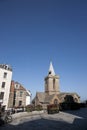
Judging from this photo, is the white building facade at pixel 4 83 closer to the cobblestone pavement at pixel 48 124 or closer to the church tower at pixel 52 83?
the cobblestone pavement at pixel 48 124

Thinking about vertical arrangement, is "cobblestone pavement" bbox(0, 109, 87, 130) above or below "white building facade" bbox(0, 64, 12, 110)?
below

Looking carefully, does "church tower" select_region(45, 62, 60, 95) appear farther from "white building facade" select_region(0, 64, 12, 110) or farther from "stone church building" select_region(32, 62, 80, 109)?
"white building facade" select_region(0, 64, 12, 110)

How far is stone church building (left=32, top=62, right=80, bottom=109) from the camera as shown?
2653 inches

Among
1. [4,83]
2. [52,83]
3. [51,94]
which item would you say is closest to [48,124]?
[4,83]

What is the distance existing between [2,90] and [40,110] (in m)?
15.4

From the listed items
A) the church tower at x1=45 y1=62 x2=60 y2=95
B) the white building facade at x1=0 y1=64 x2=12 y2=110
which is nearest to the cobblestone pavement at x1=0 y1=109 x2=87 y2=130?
the white building facade at x1=0 y1=64 x2=12 y2=110

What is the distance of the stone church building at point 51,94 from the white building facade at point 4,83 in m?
23.4

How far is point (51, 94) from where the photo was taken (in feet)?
244

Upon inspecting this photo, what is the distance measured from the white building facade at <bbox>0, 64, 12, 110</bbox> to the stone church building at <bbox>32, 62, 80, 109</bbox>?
2340 cm

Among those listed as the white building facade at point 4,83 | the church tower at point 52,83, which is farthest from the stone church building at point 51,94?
the white building facade at point 4,83

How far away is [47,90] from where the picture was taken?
77562mm

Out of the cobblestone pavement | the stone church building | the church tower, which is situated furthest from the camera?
the church tower

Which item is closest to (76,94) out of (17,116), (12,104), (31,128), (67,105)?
(67,105)

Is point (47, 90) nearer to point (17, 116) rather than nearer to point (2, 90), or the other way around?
point (2, 90)
